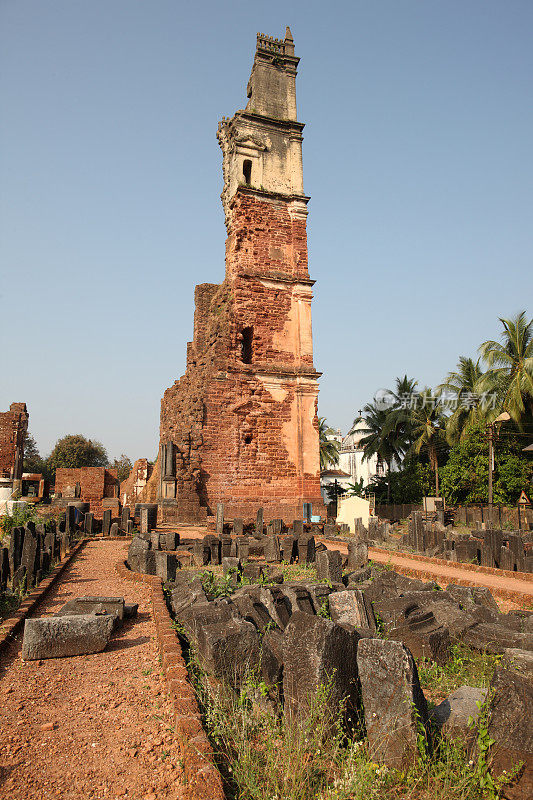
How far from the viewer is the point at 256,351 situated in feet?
61.1

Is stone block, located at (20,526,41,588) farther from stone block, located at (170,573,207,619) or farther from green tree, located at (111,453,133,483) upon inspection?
green tree, located at (111,453,133,483)

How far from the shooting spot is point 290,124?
801 inches

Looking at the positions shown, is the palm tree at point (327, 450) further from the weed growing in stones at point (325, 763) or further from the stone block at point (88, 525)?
the weed growing in stones at point (325, 763)

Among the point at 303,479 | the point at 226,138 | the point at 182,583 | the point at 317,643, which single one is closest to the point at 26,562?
the point at 182,583

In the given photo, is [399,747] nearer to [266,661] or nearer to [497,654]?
[266,661]

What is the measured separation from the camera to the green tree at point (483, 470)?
82.8ft

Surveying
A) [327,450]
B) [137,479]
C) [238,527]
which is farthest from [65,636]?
[327,450]

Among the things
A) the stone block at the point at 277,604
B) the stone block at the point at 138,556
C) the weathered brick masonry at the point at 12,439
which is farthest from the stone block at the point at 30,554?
the weathered brick masonry at the point at 12,439

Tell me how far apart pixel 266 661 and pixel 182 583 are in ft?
11.8

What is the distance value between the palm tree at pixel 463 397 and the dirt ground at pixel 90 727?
2781cm

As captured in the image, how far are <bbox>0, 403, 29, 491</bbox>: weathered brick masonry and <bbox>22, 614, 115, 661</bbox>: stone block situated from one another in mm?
22506

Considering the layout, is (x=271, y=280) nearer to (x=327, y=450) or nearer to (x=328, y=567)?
(x=328, y=567)

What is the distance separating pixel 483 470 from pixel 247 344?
14123mm

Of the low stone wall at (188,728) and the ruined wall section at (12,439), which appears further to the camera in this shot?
the ruined wall section at (12,439)
